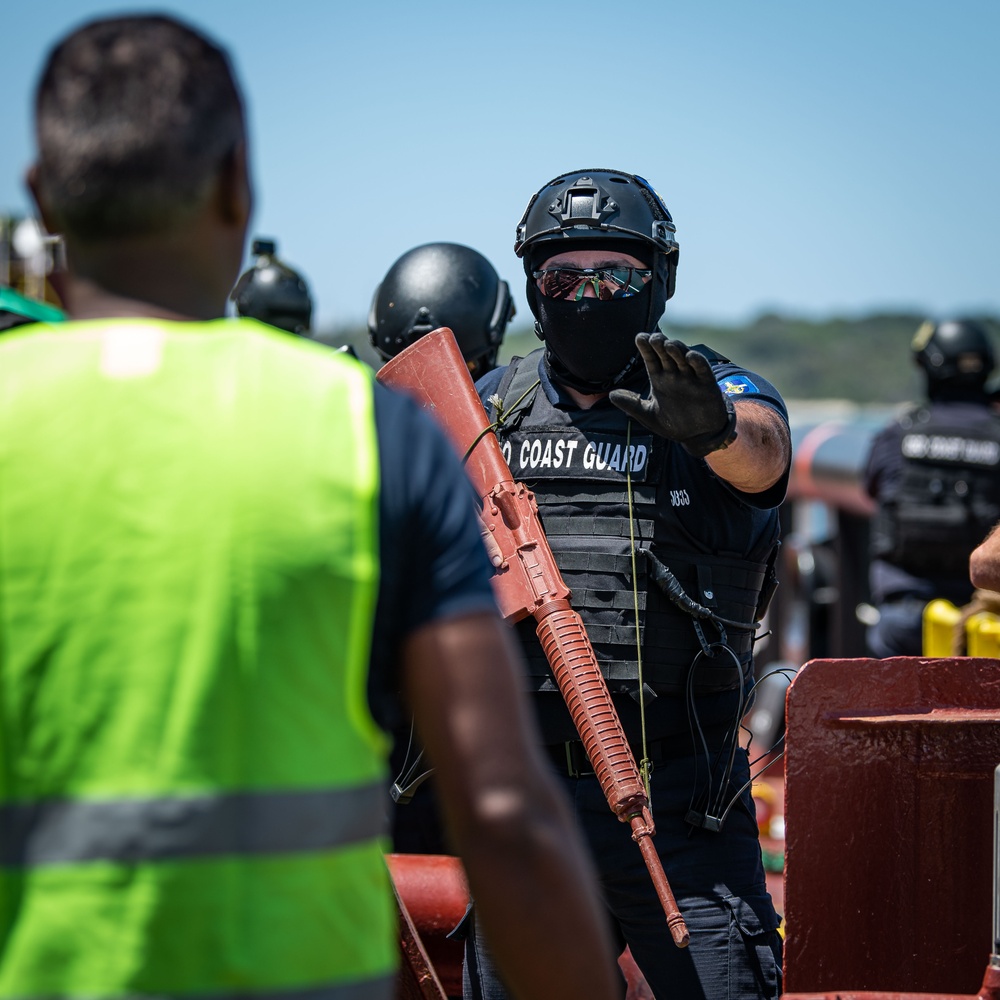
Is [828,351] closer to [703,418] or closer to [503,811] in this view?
[703,418]

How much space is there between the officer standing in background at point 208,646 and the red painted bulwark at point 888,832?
1.59 meters

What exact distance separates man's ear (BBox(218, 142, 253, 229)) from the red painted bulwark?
1.79 meters

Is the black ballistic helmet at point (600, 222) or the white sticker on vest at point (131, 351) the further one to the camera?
the black ballistic helmet at point (600, 222)

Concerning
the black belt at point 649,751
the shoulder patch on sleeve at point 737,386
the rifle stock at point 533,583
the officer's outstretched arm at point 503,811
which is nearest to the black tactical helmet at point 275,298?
the rifle stock at point 533,583

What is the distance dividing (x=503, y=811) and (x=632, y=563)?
1.82m

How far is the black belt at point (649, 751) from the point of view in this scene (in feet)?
9.96

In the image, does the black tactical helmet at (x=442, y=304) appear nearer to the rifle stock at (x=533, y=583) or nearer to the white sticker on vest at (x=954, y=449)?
the rifle stock at (x=533, y=583)

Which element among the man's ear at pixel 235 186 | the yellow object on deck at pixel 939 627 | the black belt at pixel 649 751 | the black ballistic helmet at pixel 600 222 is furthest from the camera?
the yellow object on deck at pixel 939 627

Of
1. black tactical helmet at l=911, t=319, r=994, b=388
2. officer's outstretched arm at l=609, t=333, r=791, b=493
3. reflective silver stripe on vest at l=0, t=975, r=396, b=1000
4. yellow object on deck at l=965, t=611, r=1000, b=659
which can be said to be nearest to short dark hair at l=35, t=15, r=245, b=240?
reflective silver stripe on vest at l=0, t=975, r=396, b=1000

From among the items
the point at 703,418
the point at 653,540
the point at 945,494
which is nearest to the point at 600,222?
the point at 703,418

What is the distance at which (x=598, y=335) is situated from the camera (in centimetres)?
326

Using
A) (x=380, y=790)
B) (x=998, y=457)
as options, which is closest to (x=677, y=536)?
(x=380, y=790)

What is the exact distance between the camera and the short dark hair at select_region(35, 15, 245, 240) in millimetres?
1324

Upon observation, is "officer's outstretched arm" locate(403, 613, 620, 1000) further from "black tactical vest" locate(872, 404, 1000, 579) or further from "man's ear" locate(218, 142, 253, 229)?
"black tactical vest" locate(872, 404, 1000, 579)
